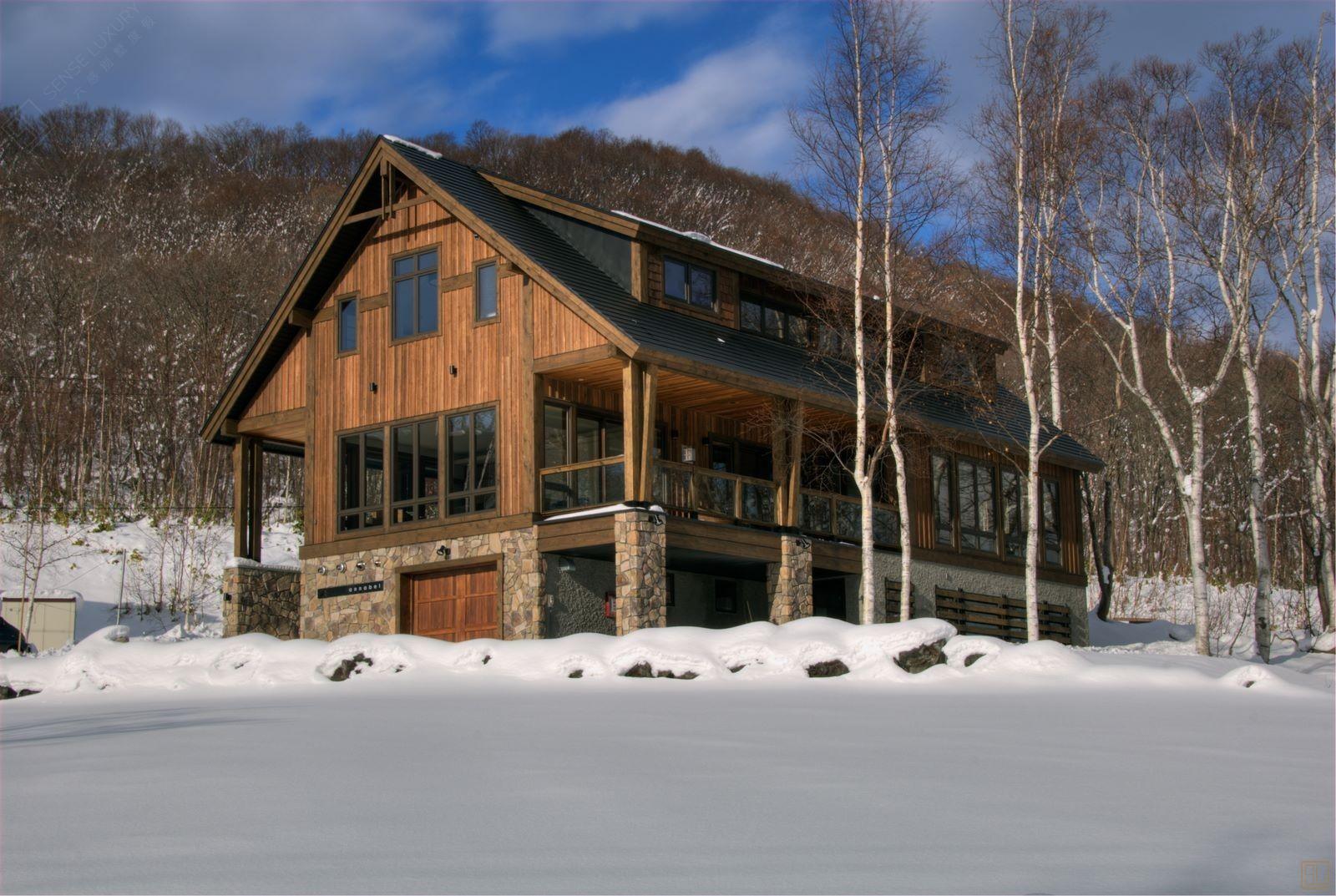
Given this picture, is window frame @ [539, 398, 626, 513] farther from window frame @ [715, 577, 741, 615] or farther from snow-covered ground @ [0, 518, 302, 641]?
snow-covered ground @ [0, 518, 302, 641]

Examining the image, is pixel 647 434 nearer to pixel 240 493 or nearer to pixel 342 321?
pixel 342 321

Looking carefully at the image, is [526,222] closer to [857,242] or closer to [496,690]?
[857,242]

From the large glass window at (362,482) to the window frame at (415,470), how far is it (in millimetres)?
218

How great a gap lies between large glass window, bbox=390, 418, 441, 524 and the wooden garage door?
114 centimetres

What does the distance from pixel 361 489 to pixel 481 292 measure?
4.12 m

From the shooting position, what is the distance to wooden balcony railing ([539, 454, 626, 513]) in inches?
795

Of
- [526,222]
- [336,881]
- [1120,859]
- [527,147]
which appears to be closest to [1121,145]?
[526,222]

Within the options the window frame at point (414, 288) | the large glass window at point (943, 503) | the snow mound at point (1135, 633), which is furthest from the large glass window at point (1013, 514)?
the window frame at point (414, 288)

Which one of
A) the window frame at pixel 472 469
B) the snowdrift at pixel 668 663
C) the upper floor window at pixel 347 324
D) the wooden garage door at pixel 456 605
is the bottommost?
the snowdrift at pixel 668 663

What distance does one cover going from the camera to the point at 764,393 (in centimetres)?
2116

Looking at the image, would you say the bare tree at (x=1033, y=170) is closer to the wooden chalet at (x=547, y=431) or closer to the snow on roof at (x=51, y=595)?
the wooden chalet at (x=547, y=431)

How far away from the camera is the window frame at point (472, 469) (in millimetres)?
20797

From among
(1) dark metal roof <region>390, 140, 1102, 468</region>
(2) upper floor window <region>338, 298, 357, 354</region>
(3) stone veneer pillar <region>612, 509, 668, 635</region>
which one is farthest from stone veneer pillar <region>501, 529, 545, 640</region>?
(2) upper floor window <region>338, 298, 357, 354</region>

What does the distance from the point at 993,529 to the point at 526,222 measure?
38.0 ft
